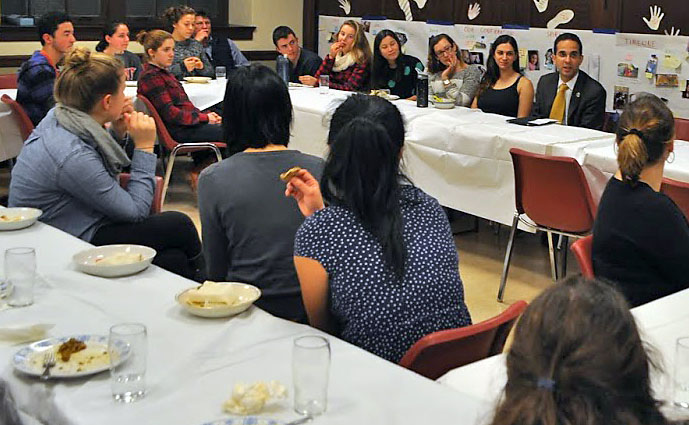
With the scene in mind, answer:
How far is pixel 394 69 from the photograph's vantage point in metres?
6.42

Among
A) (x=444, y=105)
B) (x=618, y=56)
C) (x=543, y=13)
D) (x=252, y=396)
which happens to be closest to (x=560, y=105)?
(x=444, y=105)

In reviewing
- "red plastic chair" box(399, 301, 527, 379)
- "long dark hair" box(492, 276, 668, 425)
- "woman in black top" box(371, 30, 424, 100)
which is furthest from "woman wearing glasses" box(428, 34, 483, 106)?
"long dark hair" box(492, 276, 668, 425)

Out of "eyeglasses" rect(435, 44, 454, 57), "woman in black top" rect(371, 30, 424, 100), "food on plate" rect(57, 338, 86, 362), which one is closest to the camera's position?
"food on plate" rect(57, 338, 86, 362)

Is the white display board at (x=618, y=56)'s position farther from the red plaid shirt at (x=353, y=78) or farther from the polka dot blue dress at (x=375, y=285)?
the polka dot blue dress at (x=375, y=285)

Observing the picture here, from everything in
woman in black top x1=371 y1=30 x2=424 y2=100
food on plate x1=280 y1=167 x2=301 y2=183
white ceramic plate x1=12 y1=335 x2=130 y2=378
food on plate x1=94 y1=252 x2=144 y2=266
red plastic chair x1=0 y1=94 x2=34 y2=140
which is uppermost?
woman in black top x1=371 y1=30 x2=424 y2=100

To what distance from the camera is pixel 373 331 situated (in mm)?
2082

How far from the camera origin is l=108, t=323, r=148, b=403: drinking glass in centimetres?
169

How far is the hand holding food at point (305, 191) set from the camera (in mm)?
2404

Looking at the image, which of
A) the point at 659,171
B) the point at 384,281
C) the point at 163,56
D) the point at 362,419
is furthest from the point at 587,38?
the point at 362,419

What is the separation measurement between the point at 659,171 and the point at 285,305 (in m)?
1.20

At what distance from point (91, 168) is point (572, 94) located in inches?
125

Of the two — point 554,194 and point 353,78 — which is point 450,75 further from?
point 554,194

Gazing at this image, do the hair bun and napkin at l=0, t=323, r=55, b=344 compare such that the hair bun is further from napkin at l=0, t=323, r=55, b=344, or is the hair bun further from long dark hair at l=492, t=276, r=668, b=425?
long dark hair at l=492, t=276, r=668, b=425

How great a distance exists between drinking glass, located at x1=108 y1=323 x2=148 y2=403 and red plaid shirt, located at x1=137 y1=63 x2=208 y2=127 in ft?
13.5
